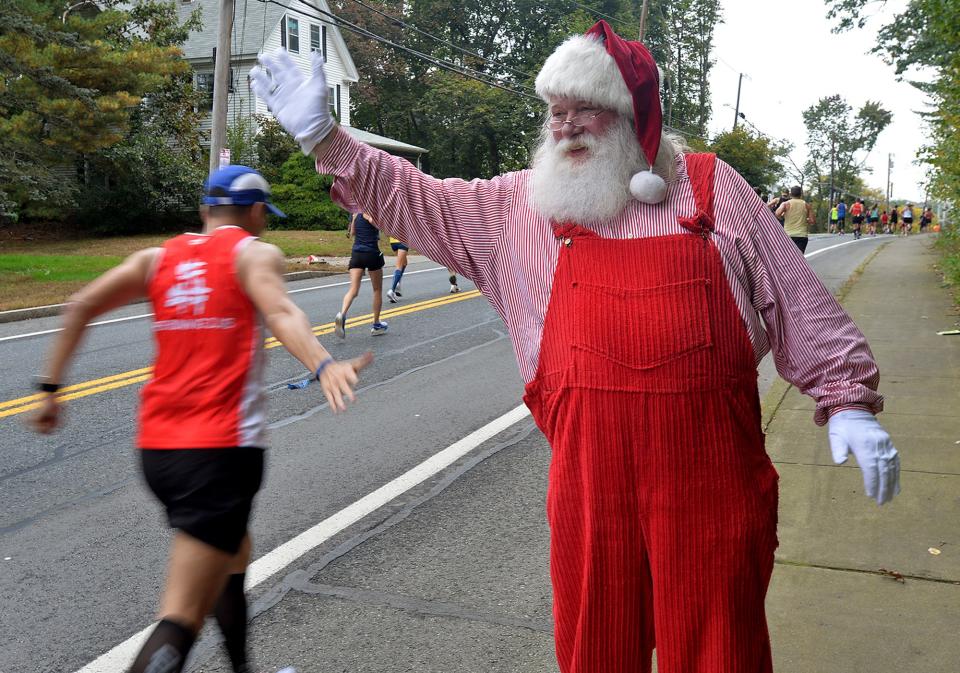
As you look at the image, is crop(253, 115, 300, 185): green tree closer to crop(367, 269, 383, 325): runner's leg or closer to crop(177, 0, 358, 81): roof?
crop(177, 0, 358, 81): roof

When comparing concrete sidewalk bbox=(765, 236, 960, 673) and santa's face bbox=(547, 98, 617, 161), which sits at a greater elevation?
santa's face bbox=(547, 98, 617, 161)

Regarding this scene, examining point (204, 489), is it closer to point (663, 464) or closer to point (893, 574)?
point (663, 464)

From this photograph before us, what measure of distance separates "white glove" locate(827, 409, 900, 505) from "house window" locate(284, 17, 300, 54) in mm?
42573

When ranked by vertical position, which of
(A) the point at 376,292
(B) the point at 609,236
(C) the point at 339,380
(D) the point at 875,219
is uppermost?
(D) the point at 875,219

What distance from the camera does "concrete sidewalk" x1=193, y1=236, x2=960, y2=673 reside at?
3422 millimetres

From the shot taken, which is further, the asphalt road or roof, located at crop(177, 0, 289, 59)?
roof, located at crop(177, 0, 289, 59)

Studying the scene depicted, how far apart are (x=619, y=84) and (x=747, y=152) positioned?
172 feet

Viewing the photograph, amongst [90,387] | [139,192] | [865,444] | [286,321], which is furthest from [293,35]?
[865,444]

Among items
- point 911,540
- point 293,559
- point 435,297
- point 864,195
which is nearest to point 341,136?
point 293,559

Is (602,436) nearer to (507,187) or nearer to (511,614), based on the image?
(507,187)

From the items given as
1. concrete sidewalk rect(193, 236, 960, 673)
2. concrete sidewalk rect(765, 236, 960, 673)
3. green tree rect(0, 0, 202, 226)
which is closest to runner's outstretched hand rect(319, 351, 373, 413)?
concrete sidewalk rect(193, 236, 960, 673)

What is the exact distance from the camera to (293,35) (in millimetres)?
42344

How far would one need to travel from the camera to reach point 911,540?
4395mm

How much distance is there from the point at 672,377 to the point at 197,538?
143 centimetres
